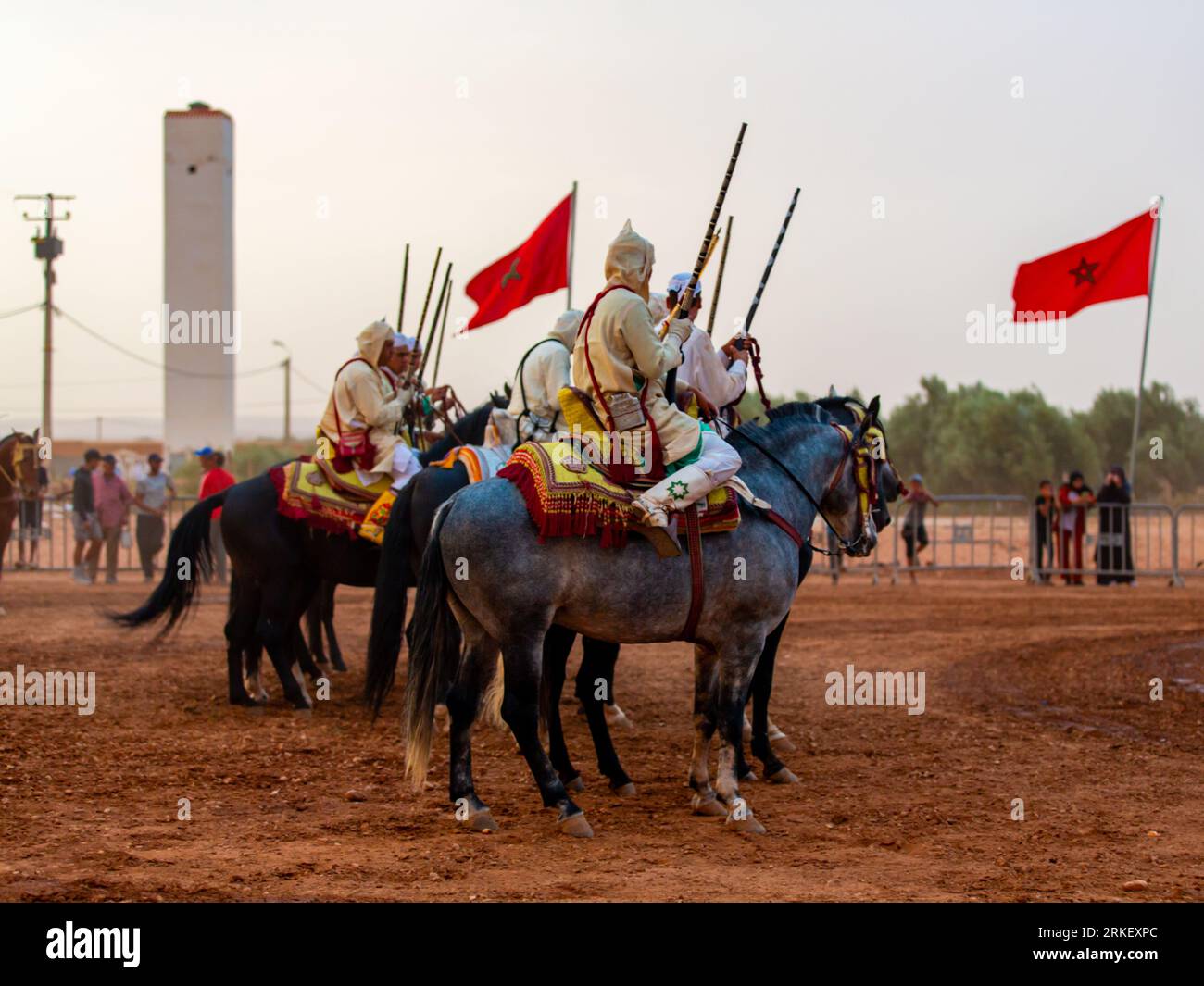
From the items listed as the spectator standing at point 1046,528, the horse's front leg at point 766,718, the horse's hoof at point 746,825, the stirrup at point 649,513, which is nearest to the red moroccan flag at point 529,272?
the horse's front leg at point 766,718

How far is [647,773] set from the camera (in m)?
8.32

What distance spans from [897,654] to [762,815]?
679cm

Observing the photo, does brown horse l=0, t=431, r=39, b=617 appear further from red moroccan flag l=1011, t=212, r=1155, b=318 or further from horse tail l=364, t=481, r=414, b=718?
red moroccan flag l=1011, t=212, r=1155, b=318

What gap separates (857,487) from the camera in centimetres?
798

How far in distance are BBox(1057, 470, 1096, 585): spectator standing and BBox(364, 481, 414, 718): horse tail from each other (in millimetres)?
14705

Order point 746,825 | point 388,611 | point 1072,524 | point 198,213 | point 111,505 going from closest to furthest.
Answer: point 746,825
point 388,611
point 111,505
point 1072,524
point 198,213

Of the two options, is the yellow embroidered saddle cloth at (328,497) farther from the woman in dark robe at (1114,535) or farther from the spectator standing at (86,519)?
the woman in dark robe at (1114,535)

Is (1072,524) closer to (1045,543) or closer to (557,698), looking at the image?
(1045,543)

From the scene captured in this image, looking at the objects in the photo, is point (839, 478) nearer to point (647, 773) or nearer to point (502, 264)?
point (647, 773)

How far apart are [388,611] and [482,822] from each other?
230 cm

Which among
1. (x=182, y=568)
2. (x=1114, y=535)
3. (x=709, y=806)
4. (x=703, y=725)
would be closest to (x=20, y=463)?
(x=182, y=568)

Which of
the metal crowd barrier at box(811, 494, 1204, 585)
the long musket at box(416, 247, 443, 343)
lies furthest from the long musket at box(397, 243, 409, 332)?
the metal crowd barrier at box(811, 494, 1204, 585)

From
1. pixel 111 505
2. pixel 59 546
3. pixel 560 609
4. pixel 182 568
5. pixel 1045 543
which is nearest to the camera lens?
pixel 560 609

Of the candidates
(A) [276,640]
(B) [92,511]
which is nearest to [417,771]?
(A) [276,640]
